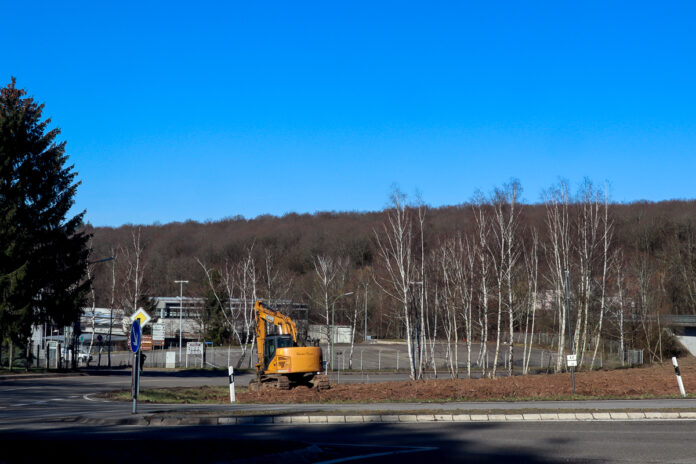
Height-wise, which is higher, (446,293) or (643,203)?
(643,203)

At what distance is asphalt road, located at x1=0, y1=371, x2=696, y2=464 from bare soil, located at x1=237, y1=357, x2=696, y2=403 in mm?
4089

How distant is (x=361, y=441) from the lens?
11727mm

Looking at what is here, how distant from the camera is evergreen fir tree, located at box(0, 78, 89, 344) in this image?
36.2 meters

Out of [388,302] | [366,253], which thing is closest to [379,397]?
[388,302]

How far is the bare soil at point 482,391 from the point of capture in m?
21.6

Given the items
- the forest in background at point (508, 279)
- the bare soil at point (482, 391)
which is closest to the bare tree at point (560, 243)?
the forest in background at point (508, 279)

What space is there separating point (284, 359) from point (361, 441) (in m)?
14.0

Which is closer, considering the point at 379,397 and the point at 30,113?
the point at 379,397

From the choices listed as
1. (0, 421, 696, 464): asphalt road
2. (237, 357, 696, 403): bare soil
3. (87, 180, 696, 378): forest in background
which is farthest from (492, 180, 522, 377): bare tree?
(0, 421, 696, 464): asphalt road

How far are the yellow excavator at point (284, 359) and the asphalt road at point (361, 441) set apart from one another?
27.4 ft

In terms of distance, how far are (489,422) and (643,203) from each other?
104 m

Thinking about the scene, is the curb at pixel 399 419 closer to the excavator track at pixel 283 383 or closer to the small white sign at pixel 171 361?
the excavator track at pixel 283 383

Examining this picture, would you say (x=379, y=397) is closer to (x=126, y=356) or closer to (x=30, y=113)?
(x=30, y=113)

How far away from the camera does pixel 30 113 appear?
1576 inches
